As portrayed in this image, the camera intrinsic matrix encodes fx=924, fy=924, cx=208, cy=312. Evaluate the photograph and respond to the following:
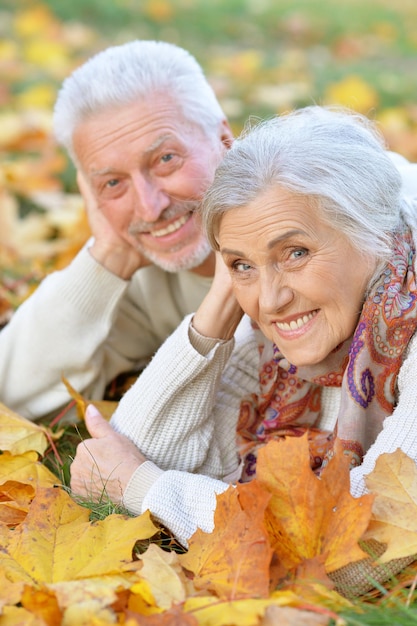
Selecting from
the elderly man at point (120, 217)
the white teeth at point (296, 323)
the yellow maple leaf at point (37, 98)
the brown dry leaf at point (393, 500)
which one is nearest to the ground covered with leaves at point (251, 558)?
the brown dry leaf at point (393, 500)

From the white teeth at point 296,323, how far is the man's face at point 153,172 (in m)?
0.81

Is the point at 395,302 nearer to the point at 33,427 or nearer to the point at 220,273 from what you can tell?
the point at 220,273

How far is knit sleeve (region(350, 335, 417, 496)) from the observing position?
Result: 7.18 ft

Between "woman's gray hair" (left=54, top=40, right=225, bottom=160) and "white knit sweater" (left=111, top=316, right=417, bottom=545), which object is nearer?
"white knit sweater" (left=111, top=316, right=417, bottom=545)

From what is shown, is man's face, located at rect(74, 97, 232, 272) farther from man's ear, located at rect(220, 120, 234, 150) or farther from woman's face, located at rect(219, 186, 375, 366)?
woman's face, located at rect(219, 186, 375, 366)

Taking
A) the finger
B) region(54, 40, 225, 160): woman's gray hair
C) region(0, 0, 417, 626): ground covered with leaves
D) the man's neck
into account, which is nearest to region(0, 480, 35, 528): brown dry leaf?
region(0, 0, 417, 626): ground covered with leaves

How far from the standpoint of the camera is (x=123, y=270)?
331 cm

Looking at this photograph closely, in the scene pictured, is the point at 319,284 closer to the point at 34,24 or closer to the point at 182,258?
the point at 182,258

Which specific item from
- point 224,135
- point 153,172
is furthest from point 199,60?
point 153,172

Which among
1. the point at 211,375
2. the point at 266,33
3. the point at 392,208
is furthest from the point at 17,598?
the point at 266,33

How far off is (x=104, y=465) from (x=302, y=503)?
0.75m

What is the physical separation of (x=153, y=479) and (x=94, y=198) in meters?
1.18

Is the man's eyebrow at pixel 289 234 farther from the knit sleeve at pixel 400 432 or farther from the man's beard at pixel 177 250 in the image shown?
the man's beard at pixel 177 250

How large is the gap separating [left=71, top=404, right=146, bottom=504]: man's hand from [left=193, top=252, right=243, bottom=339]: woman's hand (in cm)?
41
